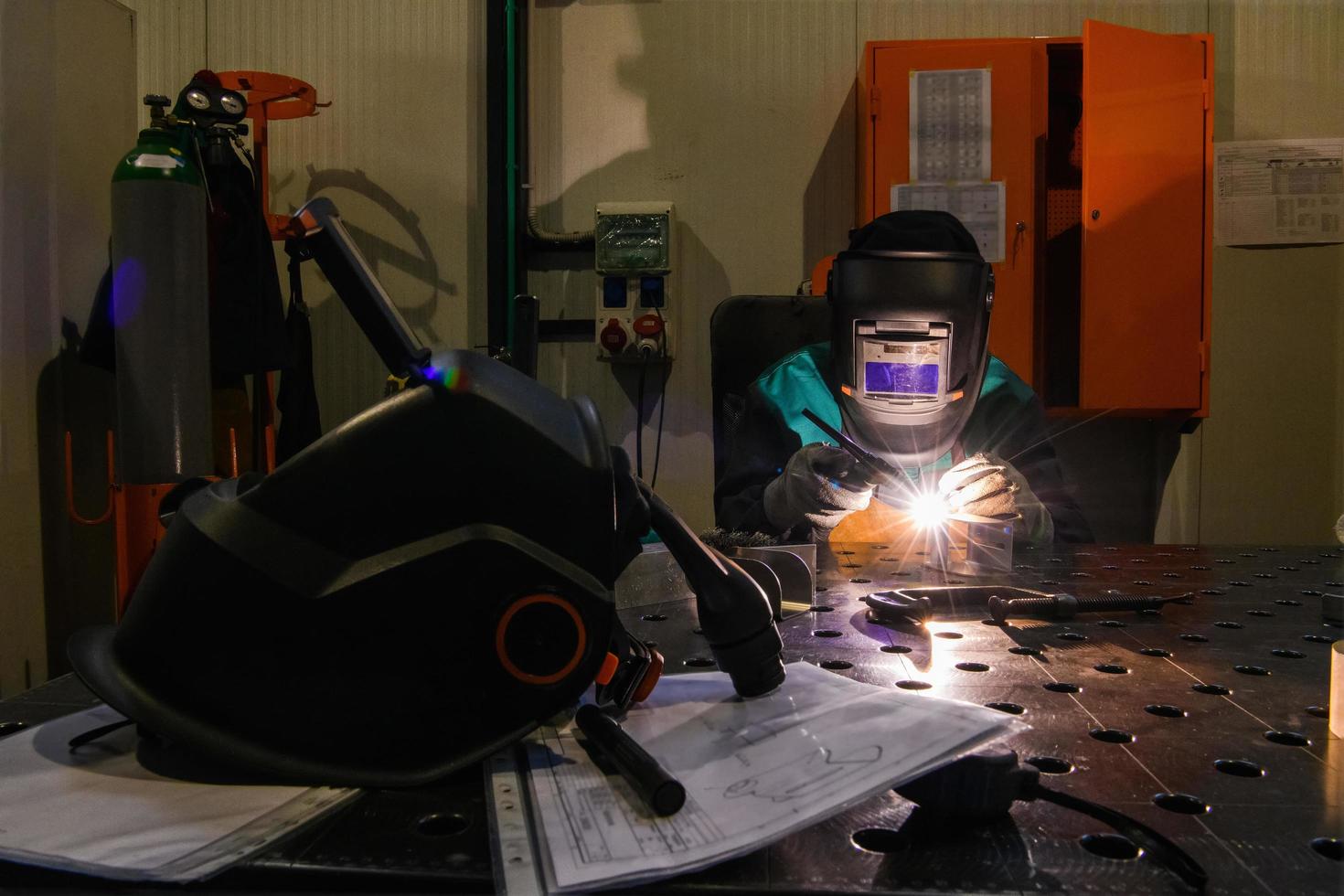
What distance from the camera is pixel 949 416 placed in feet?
5.17

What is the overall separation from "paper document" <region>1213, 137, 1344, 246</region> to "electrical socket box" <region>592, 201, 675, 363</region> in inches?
72.9

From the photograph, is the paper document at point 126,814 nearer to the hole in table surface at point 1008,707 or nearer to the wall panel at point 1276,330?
the hole in table surface at point 1008,707

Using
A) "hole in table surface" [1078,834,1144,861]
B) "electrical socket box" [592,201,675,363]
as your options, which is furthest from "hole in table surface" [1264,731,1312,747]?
"electrical socket box" [592,201,675,363]

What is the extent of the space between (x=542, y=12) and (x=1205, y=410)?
2.54m

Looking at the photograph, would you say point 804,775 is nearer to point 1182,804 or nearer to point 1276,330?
point 1182,804

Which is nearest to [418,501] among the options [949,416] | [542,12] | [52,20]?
[949,416]

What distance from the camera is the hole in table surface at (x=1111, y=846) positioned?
17.8 inches

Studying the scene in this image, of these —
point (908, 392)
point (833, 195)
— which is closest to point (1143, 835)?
point (908, 392)

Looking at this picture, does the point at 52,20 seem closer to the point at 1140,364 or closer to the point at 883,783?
the point at 883,783

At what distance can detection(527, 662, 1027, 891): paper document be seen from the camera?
428 millimetres

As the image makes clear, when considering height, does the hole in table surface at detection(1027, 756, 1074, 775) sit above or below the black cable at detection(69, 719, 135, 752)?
below

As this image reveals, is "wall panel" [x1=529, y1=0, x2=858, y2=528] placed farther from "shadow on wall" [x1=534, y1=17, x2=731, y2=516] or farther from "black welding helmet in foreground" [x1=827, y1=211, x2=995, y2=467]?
"black welding helmet in foreground" [x1=827, y1=211, x2=995, y2=467]

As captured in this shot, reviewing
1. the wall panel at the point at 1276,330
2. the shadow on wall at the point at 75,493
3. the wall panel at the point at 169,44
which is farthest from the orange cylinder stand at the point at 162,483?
the wall panel at the point at 1276,330

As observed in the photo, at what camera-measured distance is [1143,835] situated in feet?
1.49
